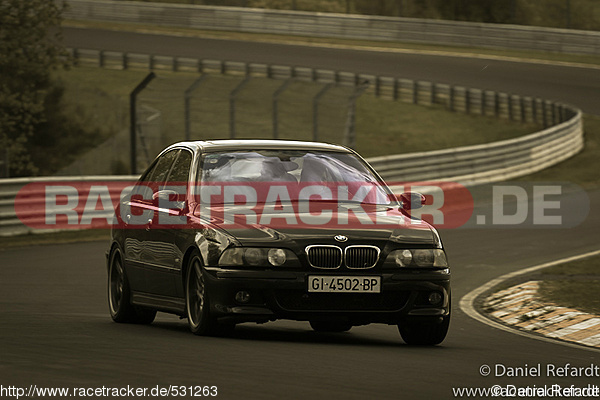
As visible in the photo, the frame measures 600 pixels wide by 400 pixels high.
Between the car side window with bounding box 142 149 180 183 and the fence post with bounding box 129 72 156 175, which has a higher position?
the car side window with bounding box 142 149 180 183

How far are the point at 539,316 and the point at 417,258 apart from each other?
10.7 ft

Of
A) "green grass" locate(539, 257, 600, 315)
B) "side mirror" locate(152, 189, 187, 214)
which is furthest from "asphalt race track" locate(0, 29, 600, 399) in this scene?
"side mirror" locate(152, 189, 187, 214)

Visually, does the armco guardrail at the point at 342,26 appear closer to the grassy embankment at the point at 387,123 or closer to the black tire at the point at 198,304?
the grassy embankment at the point at 387,123

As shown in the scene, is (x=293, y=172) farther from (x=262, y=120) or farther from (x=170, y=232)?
(x=262, y=120)

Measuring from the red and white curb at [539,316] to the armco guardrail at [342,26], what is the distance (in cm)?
4462

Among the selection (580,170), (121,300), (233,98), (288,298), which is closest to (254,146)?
(288,298)

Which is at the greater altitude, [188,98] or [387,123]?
[188,98]

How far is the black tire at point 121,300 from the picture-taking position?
432 inches

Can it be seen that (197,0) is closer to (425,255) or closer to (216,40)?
(216,40)

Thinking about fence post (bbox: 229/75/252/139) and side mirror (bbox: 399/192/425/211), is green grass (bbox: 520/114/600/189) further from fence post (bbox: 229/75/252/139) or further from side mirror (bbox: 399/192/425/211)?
side mirror (bbox: 399/192/425/211)

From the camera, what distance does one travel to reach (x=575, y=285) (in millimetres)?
14289

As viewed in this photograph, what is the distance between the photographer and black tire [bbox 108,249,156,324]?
11.0 meters

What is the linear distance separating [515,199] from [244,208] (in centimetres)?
1773

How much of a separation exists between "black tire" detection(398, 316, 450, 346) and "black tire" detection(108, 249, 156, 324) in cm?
239
